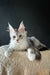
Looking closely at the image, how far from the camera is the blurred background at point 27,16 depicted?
286cm

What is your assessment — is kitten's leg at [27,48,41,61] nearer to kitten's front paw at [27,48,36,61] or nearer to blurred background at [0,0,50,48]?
kitten's front paw at [27,48,36,61]

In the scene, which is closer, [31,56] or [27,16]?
[31,56]

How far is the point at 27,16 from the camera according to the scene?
2.87 m

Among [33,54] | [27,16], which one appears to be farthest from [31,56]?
[27,16]

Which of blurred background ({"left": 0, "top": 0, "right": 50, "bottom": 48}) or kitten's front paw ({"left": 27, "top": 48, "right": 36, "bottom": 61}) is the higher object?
blurred background ({"left": 0, "top": 0, "right": 50, "bottom": 48})

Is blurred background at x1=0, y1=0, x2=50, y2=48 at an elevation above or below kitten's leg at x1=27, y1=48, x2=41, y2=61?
above

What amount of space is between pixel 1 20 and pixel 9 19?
0.18 m

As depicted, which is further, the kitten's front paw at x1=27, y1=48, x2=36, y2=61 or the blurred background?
the blurred background

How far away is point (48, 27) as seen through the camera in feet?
9.36

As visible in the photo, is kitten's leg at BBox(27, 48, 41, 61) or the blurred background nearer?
kitten's leg at BBox(27, 48, 41, 61)

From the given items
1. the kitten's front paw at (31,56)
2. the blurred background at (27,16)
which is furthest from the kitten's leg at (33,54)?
the blurred background at (27,16)

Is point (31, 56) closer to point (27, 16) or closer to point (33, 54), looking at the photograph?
point (33, 54)

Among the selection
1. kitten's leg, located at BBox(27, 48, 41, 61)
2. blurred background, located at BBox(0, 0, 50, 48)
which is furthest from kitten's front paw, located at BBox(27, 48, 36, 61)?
blurred background, located at BBox(0, 0, 50, 48)

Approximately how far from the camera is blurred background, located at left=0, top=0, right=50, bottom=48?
2.86 metres
